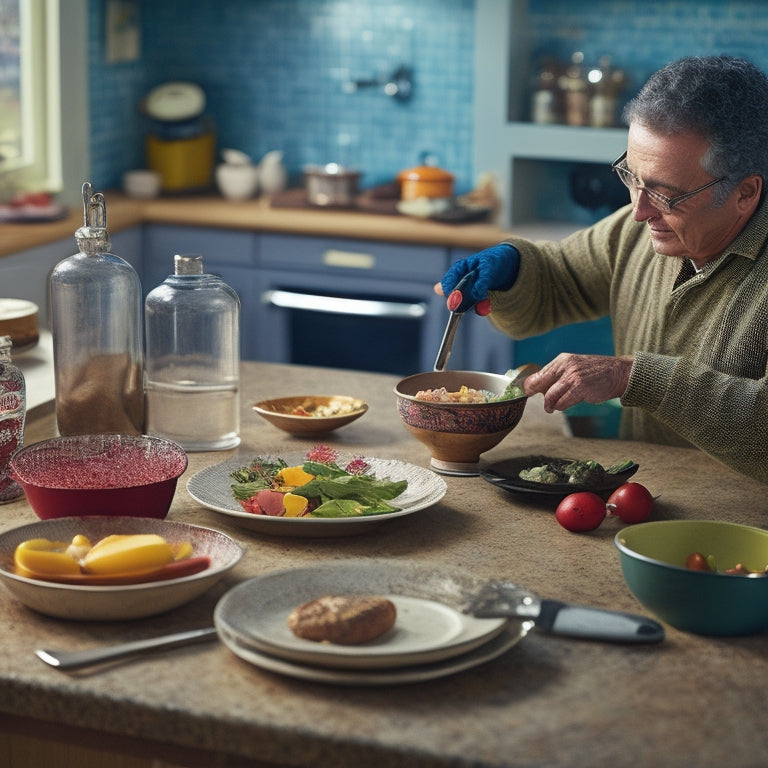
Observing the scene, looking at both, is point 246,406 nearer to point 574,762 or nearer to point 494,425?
point 494,425

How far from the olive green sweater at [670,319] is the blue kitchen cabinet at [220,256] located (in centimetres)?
183

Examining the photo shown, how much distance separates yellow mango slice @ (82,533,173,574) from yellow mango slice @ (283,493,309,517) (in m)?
0.23

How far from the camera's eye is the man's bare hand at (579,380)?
1.67 meters

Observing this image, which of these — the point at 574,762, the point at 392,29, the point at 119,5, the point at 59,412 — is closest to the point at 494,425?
the point at 59,412

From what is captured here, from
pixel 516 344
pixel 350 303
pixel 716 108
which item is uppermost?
pixel 716 108

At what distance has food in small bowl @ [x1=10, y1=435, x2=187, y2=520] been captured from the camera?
141 cm

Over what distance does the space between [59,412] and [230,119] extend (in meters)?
3.09

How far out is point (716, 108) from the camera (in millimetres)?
1802

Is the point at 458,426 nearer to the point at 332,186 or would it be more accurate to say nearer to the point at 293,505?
the point at 293,505

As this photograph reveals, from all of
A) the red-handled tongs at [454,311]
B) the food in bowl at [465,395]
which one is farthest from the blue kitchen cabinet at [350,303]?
the food in bowl at [465,395]

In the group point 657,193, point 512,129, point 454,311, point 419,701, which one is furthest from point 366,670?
point 512,129

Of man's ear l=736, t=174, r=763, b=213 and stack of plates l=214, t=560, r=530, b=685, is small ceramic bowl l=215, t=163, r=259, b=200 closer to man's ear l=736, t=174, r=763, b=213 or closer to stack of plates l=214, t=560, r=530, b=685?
man's ear l=736, t=174, r=763, b=213

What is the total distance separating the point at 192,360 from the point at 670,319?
831 mm

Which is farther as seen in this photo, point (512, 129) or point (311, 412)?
point (512, 129)
